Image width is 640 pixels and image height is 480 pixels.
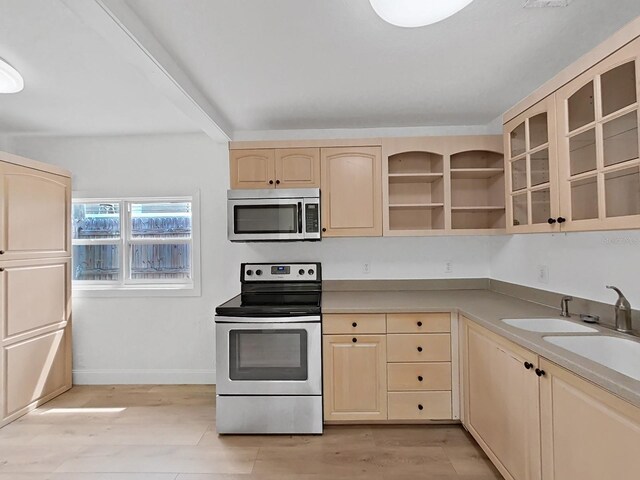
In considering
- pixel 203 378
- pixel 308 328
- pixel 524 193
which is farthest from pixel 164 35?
pixel 203 378

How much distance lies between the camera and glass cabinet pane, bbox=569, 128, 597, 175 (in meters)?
1.53

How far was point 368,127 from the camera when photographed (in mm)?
3117

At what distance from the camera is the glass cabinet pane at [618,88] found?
1.32 meters

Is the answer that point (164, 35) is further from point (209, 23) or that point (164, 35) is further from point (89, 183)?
point (89, 183)

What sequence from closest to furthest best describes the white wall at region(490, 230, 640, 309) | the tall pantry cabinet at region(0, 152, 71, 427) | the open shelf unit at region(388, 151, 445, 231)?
the white wall at region(490, 230, 640, 309), the tall pantry cabinet at region(0, 152, 71, 427), the open shelf unit at region(388, 151, 445, 231)

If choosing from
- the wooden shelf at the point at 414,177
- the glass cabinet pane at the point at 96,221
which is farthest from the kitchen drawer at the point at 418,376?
the glass cabinet pane at the point at 96,221

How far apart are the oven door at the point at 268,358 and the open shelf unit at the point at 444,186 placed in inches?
42.0

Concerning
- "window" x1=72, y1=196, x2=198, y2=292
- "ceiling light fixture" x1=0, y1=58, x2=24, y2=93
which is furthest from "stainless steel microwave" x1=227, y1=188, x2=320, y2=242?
"ceiling light fixture" x1=0, y1=58, x2=24, y2=93

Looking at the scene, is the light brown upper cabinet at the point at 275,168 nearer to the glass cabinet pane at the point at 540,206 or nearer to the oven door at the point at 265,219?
the oven door at the point at 265,219

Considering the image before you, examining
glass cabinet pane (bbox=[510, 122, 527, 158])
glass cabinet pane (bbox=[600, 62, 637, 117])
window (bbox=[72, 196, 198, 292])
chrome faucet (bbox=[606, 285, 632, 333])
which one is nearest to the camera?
glass cabinet pane (bbox=[600, 62, 637, 117])

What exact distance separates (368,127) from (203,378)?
2672 mm

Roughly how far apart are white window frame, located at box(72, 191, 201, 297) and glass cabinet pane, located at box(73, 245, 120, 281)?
5 centimetres

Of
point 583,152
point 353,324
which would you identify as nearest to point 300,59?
point 583,152

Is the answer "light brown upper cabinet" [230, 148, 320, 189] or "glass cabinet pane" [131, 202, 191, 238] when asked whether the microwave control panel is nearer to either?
"light brown upper cabinet" [230, 148, 320, 189]
